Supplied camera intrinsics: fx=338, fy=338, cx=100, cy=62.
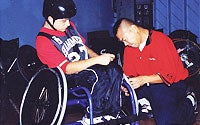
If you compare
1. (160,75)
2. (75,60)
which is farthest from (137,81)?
(75,60)

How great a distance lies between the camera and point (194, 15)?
6129mm

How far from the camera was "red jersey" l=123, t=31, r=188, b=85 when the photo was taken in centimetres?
272

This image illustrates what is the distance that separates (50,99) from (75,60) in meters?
0.43

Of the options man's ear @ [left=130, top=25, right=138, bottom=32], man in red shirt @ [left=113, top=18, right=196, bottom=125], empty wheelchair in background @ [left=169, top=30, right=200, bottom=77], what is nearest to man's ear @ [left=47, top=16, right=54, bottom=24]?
man in red shirt @ [left=113, top=18, right=196, bottom=125]

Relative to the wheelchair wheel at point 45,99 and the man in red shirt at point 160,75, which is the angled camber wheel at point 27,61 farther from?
the man in red shirt at point 160,75

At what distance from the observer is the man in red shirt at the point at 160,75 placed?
2.70 metres

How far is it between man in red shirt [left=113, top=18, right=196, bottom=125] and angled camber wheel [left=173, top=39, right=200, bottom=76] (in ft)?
4.74

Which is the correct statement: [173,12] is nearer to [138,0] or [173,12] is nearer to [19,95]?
[138,0]

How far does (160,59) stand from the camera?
2.73 m

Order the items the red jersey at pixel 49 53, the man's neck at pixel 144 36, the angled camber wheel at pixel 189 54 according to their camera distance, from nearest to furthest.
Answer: the red jersey at pixel 49 53
the man's neck at pixel 144 36
the angled camber wheel at pixel 189 54

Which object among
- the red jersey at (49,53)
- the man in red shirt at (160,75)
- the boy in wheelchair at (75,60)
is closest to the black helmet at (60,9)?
the boy in wheelchair at (75,60)

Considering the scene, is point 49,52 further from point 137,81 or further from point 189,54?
point 189,54

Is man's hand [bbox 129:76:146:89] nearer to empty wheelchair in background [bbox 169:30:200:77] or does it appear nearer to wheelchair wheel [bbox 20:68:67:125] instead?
wheelchair wheel [bbox 20:68:67:125]

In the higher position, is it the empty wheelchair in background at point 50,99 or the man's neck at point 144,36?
the man's neck at point 144,36
